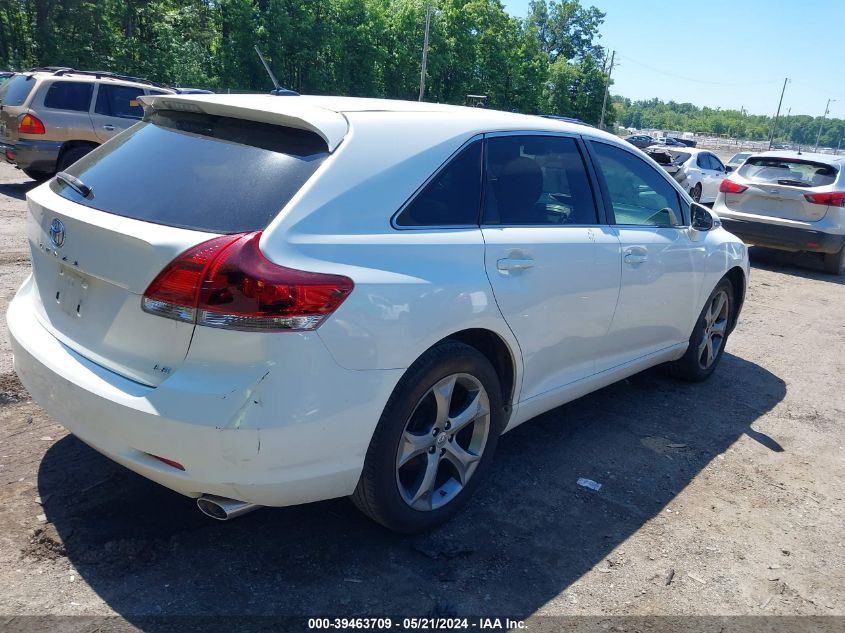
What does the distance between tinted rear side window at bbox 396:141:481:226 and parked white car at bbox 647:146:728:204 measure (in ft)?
50.6

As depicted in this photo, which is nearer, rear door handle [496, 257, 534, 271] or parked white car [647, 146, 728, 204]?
rear door handle [496, 257, 534, 271]

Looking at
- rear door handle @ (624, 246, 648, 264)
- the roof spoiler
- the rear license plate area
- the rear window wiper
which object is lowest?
the rear license plate area

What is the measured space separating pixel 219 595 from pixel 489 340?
5.11 feet

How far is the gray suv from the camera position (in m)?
11.3

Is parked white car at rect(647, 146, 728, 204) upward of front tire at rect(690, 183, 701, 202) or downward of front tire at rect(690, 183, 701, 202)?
upward

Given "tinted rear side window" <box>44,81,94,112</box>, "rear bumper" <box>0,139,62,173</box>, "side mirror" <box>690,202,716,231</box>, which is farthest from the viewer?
"tinted rear side window" <box>44,81,94,112</box>

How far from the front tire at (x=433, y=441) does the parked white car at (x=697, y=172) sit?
51.2 ft

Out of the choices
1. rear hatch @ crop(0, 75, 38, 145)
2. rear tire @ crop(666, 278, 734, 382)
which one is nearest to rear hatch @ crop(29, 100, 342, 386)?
rear tire @ crop(666, 278, 734, 382)

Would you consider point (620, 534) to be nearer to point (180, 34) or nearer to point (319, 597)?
point (319, 597)

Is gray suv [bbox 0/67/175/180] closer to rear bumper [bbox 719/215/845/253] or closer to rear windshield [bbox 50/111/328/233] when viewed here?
rear windshield [bbox 50/111/328/233]

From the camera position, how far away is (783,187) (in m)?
10.7

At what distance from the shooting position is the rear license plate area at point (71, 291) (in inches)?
113

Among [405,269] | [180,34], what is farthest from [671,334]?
[180,34]

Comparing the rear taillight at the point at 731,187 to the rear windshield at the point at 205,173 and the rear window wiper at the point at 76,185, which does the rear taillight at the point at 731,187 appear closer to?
the rear windshield at the point at 205,173
